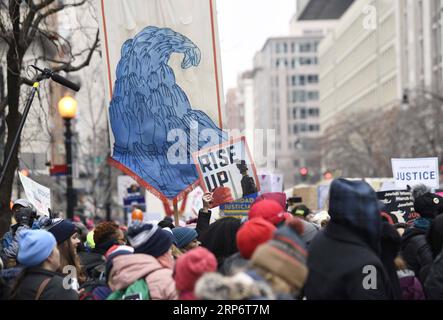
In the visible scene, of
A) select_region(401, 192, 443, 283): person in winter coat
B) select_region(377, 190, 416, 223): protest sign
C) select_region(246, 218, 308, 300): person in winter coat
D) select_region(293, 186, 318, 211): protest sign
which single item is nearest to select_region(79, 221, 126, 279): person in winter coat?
select_region(401, 192, 443, 283): person in winter coat

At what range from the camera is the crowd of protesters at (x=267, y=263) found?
15.5 feet

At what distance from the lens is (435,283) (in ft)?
20.5

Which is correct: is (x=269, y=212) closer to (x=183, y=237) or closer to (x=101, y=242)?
(x=183, y=237)

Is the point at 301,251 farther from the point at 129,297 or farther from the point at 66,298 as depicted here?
the point at 66,298

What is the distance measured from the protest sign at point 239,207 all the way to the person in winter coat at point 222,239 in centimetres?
201

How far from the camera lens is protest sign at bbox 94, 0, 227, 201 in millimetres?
10336

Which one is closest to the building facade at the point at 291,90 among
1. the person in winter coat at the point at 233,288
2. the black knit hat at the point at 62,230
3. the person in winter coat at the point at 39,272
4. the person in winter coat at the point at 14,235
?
the person in winter coat at the point at 14,235

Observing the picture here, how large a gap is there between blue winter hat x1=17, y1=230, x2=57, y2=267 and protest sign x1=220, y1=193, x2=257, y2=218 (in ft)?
11.2

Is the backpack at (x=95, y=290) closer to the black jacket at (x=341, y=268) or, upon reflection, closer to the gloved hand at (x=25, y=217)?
the black jacket at (x=341, y=268)

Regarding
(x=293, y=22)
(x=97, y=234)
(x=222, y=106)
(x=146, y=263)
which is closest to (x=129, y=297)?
(x=146, y=263)

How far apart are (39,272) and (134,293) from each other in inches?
30.5

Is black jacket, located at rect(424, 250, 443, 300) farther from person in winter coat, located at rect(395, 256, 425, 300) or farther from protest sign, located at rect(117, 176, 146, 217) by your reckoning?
protest sign, located at rect(117, 176, 146, 217)
